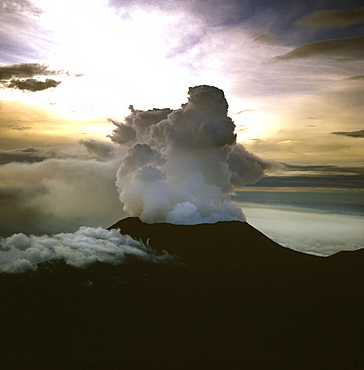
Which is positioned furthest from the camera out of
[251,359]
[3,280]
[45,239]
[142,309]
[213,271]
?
[45,239]

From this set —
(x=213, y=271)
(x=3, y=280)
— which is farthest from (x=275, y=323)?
(x=3, y=280)

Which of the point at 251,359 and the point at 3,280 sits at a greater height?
the point at 3,280

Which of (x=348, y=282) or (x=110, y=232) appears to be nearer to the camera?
(x=348, y=282)

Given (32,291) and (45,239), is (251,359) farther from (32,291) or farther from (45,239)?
(45,239)

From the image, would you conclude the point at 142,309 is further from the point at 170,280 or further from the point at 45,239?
the point at 45,239

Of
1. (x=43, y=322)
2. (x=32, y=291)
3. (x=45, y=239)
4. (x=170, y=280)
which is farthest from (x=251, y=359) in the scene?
(x=45, y=239)

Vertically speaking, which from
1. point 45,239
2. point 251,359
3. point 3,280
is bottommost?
point 251,359

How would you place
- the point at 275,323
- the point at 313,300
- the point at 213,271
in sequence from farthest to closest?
the point at 213,271, the point at 313,300, the point at 275,323
